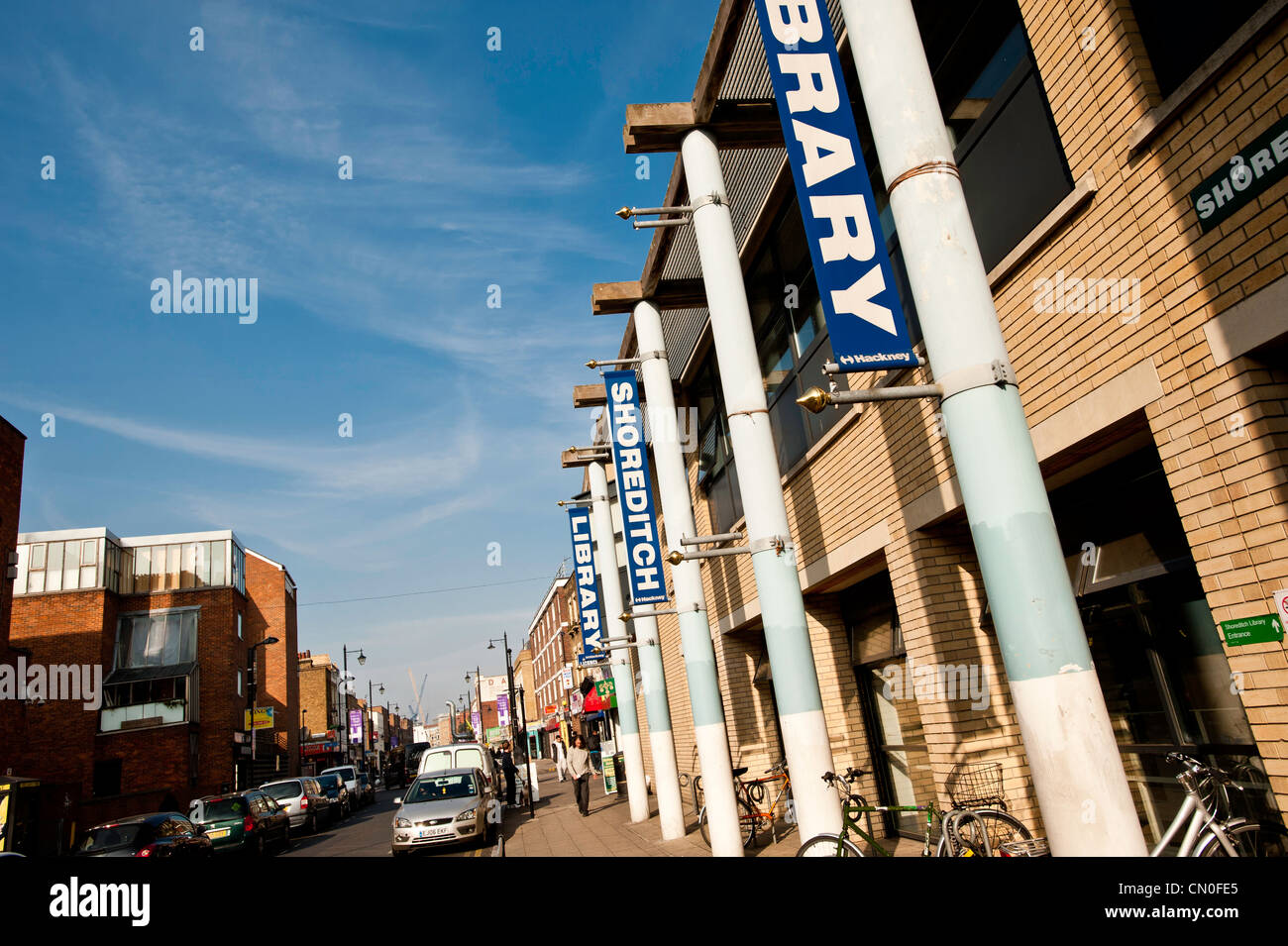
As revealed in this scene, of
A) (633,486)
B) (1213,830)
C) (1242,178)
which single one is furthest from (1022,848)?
(633,486)

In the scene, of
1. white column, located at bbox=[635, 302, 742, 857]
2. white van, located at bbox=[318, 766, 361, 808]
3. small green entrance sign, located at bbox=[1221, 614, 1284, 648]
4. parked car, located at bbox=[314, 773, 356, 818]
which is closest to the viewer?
small green entrance sign, located at bbox=[1221, 614, 1284, 648]

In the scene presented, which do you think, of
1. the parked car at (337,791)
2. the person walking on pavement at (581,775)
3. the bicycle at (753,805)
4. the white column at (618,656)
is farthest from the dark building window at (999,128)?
the parked car at (337,791)

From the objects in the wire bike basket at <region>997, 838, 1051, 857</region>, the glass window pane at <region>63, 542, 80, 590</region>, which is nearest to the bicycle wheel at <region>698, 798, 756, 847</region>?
the wire bike basket at <region>997, 838, 1051, 857</region>

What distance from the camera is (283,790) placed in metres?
26.5

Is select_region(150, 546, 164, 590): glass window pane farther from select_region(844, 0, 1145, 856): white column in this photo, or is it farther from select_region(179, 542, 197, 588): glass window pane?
select_region(844, 0, 1145, 856): white column

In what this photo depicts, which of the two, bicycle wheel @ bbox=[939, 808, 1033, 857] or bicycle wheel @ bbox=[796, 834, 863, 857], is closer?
bicycle wheel @ bbox=[939, 808, 1033, 857]

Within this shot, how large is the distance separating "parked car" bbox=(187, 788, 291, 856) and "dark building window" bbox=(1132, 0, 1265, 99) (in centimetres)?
2101

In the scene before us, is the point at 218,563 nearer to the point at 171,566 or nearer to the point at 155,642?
the point at 171,566

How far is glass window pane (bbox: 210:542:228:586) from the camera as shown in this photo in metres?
42.4

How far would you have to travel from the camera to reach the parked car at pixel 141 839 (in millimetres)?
13395

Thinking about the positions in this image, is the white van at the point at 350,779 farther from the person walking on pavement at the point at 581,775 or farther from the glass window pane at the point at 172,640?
the person walking on pavement at the point at 581,775

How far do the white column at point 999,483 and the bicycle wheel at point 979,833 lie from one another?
2.07 metres
